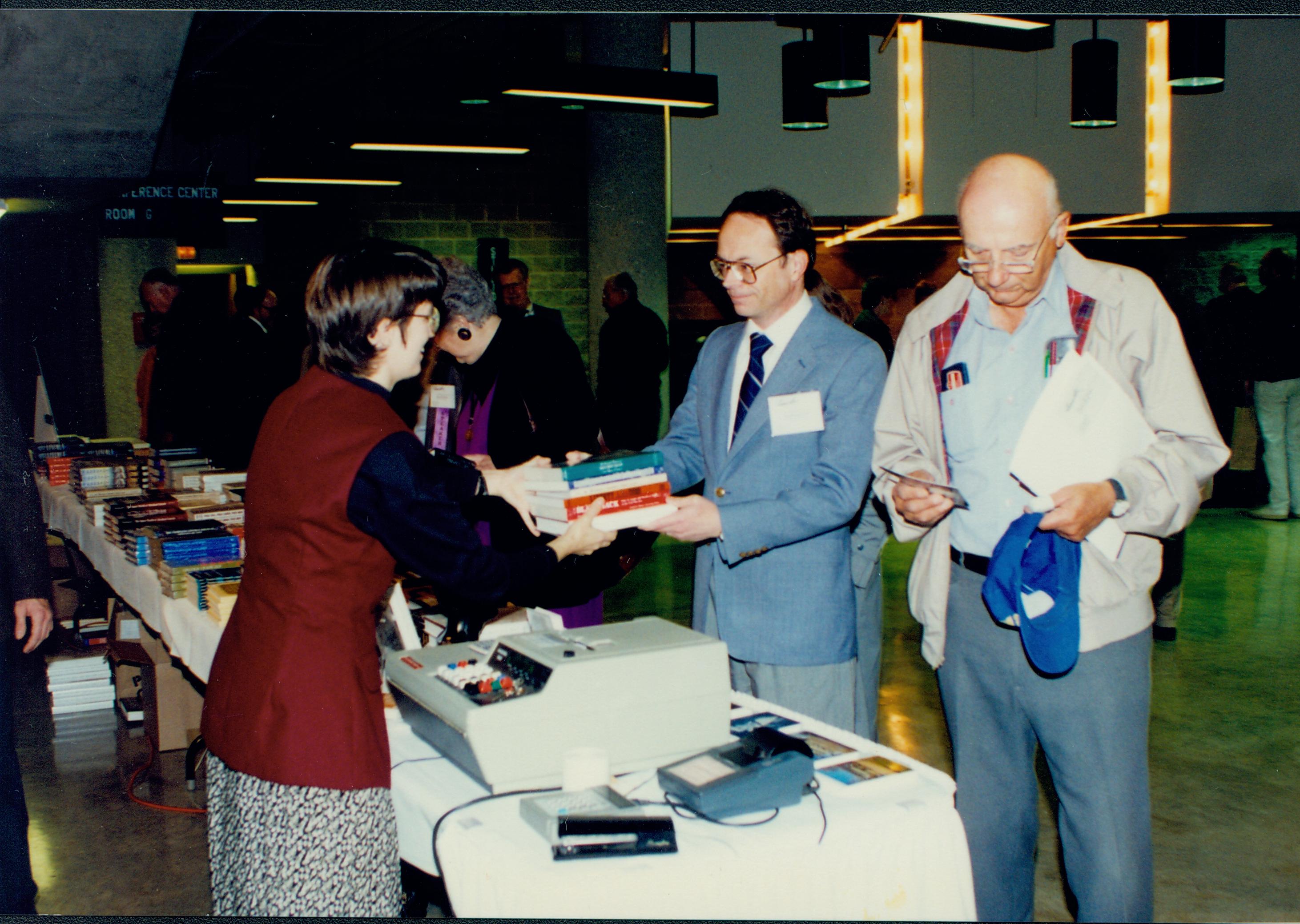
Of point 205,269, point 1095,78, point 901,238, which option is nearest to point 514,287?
point 1095,78

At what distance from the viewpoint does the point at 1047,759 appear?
1911 mm

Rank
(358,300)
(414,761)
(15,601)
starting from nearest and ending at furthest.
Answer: (358,300) → (414,761) → (15,601)

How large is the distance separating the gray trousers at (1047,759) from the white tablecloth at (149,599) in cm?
147

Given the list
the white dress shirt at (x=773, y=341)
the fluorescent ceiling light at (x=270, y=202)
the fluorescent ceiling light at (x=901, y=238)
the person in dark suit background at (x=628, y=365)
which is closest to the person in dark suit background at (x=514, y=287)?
the person in dark suit background at (x=628, y=365)

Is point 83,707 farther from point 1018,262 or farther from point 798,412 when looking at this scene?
point 1018,262

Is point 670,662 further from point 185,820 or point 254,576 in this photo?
point 185,820

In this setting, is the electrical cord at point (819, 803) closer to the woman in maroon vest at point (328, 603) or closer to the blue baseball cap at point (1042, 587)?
the blue baseball cap at point (1042, 587)

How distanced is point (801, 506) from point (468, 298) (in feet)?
4.78

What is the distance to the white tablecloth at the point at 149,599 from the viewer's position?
116 inches

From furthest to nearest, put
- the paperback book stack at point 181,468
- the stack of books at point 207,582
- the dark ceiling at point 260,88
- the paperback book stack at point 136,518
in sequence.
Answer: 1. the paperback book stack at point 181,468
2. the paperback book stack at point 136,518
3. the dark ceiling at point 260,88
4. the stack of books at point 207,582

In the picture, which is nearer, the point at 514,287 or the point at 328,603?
the point at 328,603

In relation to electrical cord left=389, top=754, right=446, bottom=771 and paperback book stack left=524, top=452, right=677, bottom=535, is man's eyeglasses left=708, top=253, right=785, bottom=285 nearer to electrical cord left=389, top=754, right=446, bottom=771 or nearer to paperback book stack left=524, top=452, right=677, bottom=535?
paperback book stack left=524, top=452, right=677, bottom=535

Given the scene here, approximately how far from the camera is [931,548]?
200cm

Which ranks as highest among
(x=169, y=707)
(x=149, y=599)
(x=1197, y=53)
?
(x=1197, y=53)
